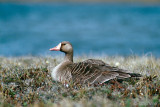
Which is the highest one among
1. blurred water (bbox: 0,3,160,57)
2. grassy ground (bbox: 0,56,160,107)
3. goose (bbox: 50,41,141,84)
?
blurred water (bbox: 0,3,160,57)

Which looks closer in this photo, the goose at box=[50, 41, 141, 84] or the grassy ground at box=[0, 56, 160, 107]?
the grassy ground at box=[0, 56, 160, 107]

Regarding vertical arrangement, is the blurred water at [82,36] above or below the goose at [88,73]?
above

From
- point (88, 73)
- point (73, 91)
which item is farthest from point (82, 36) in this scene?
point (73, 91)

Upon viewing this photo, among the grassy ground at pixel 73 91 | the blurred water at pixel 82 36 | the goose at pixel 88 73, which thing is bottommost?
the grassy ground at pixel 73 91

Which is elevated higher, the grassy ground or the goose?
the goose

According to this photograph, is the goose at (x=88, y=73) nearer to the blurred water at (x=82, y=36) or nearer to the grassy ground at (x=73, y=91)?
the grassy ground at (x=73, y=91)

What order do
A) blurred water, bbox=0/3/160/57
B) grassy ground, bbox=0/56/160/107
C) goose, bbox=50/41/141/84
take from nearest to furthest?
1. grassy ground, bbox=0/56/160/107
2. goose, bbox=50/41/141/84
3. blurred water, bbox=0/3/160/57

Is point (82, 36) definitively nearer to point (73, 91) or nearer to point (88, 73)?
point (88, 73)

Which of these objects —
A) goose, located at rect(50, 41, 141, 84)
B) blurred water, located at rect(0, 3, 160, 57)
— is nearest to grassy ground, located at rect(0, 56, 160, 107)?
goose, located at rect(50, 41, 141, 84)

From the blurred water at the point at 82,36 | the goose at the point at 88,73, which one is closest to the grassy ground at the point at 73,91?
the goose at the point at 88,73

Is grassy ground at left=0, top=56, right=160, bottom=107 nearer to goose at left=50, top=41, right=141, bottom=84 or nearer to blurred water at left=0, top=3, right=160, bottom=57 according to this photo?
goose at left=50, top=41, right=141, bottom=84

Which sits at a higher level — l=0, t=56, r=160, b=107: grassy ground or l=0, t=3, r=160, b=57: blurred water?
l=0, t=3, r=160, b=57: blurred water

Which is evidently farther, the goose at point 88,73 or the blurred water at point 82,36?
the blurred water at point 82,36

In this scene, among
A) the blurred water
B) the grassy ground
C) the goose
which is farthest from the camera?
the blurred water
